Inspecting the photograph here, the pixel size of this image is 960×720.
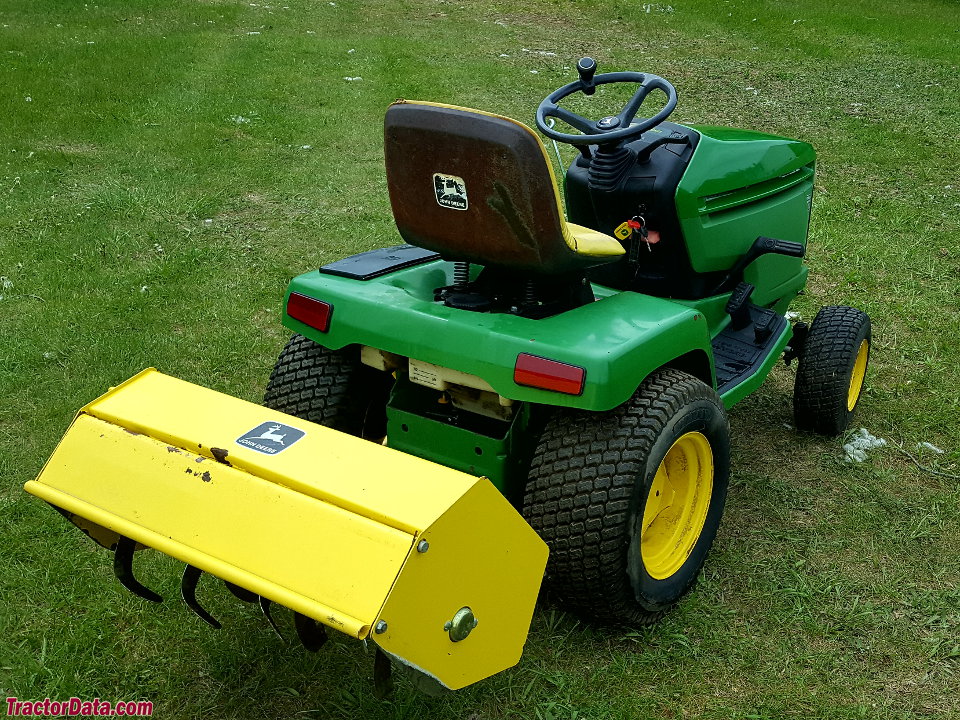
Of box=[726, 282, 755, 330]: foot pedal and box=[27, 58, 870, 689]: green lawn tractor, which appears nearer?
box=[27, 58, 870, 689]: green lawn tractor

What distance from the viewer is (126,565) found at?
2602 mm

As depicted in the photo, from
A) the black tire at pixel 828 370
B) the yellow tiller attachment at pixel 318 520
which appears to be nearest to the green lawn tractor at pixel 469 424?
the yellow tiller attachment at pixel 318 520

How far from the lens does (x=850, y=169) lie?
7.17m

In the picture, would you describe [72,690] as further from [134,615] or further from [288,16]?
[288,16]

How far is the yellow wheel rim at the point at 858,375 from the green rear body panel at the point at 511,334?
125 cm

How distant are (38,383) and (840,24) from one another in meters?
10.4

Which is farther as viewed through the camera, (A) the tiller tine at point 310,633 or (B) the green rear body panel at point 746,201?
(B) the green rear body panel at point 746,201

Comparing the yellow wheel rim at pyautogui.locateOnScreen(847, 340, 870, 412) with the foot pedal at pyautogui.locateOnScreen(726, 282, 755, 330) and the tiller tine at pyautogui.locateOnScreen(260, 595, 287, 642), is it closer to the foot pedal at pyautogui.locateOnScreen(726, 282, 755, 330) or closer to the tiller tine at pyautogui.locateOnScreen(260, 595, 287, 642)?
the foot pedal at pyautogui.locateOnScreen(726, 282, 755, 330)

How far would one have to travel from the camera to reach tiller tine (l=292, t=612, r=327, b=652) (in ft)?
8.21

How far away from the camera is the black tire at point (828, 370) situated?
12.4 feet

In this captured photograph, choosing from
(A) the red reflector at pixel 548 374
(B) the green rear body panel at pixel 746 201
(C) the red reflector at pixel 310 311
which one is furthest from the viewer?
(B) the green rear body panel at pixel 746 201

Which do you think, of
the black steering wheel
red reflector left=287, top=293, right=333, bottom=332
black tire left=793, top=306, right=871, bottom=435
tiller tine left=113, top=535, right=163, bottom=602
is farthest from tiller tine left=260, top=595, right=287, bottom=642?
black tire left=793, top=306, right=871, bottom=435

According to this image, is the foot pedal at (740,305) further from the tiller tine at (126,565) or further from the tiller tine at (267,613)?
the tiller tine at (126,565)

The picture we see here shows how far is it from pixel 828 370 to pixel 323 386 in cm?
185
